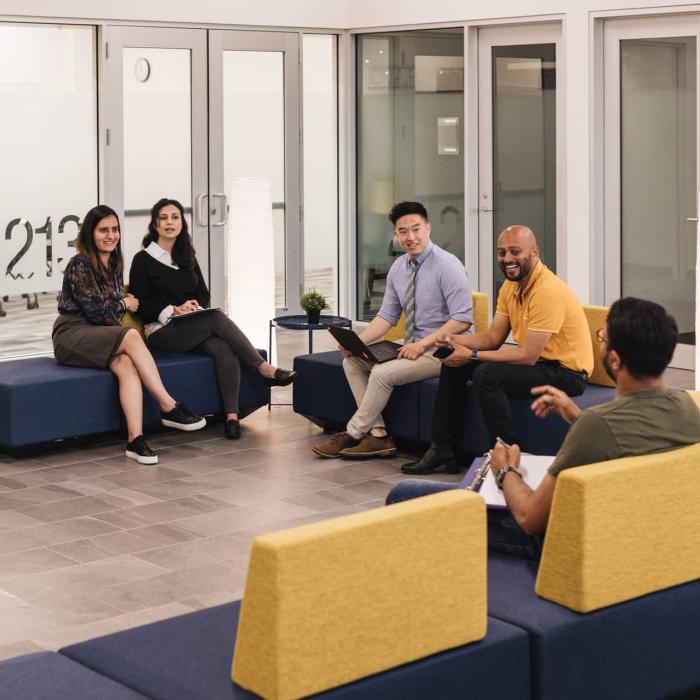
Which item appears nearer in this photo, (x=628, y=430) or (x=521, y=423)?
(x=628, y=430)

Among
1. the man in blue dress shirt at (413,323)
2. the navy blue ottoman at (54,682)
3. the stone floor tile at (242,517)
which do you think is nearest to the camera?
the navy blue ottoman at (54,682)

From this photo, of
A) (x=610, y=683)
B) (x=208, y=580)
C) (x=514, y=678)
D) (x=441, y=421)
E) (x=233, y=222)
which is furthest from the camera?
(x=233, y=222)

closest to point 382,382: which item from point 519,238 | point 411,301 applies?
point 411,301

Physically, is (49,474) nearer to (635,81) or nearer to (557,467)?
(557,467)

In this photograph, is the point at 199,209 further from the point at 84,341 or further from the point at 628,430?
the point at 628,430

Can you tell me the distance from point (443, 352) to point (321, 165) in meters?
5.35

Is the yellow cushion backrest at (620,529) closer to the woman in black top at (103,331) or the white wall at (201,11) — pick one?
the woman in black top at (103,331)

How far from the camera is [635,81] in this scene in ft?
31.9

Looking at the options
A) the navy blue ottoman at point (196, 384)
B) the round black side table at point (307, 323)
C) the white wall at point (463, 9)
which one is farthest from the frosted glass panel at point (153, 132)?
the navy blue ottoman at point (196, 384)

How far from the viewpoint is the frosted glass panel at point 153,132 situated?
35.0 ft

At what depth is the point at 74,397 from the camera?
7.41 metres

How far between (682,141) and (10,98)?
15.5 ft

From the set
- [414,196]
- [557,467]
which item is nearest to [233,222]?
[414,196]

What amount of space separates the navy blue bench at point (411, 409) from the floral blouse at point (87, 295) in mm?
1123
